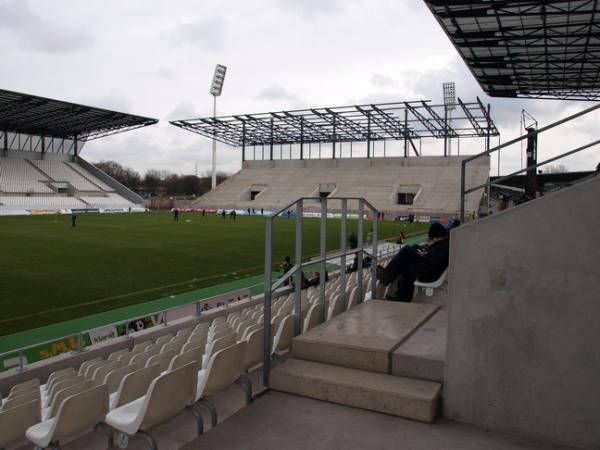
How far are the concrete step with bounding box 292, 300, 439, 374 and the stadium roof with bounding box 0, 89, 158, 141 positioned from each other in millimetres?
49621

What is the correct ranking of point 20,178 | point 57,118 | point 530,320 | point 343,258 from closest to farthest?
A: point 530,320 → point 343,258 → point 57,118 → point 20,178

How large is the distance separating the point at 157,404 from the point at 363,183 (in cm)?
6311

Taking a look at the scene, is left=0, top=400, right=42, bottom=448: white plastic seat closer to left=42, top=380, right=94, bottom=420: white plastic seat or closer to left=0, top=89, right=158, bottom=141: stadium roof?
left=42, top=380, right=94, bottom=420: white plastic seat

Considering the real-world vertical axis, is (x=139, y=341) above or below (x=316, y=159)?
below

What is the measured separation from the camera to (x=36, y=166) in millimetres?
67562

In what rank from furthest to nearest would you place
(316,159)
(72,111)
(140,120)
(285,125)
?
1. (316,159)
2. (285,125)
3. (140,120)
4. (72,111)

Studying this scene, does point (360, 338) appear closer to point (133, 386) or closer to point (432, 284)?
point (133, 386)

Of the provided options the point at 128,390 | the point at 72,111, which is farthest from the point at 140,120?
the point at 128,390

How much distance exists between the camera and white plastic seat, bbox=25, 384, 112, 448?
3.47 meters

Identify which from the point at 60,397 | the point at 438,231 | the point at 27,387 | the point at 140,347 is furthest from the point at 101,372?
the point at 438,231

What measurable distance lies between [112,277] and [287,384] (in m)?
13.9

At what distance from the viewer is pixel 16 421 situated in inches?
154

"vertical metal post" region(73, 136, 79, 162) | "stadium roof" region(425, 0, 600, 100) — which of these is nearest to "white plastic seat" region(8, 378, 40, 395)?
"stadium roof" region(425, 0, 600, 100)

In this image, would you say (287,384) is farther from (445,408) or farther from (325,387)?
(445,408)
